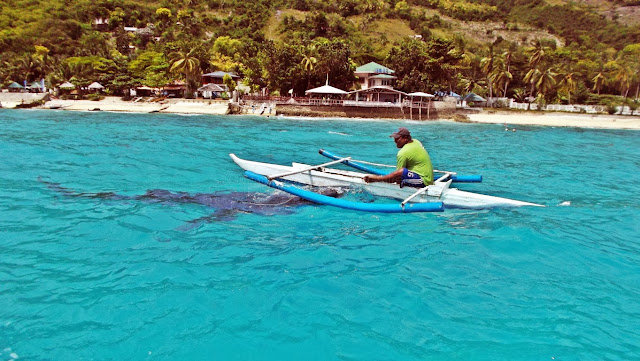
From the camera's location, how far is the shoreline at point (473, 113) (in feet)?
171

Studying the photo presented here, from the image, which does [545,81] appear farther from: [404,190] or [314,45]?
[404,190]

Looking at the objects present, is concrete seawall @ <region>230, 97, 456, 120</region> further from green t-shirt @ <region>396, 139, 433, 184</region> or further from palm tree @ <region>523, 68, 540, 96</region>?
green t-shirt @ <region>396, 139, 433, 184</region>

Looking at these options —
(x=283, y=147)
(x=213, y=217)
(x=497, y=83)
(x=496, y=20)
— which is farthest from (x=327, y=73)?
(x=496, y=20)

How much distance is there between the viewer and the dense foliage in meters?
61.0

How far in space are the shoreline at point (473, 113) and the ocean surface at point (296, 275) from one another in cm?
4129

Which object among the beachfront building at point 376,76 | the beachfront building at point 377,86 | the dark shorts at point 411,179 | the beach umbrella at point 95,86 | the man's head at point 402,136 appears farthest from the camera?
the beach umbrella at point 95,86

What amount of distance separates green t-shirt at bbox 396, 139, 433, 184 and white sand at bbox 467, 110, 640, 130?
45.8 m

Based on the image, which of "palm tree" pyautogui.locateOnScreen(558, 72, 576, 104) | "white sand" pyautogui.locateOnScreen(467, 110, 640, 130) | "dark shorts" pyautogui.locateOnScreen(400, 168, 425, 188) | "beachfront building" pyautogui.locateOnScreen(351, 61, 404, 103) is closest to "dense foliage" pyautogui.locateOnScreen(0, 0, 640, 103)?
"palm tree" pyautogui.locateOnScreen(558, 72, 576, 104)

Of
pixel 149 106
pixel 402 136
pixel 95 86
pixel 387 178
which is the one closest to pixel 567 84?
pixel 149 106

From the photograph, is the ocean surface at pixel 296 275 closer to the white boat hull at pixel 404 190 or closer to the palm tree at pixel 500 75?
the white boat hull at pixel 404 190

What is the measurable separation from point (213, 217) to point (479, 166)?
14499 mm

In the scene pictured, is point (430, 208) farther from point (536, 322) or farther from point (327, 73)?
point (327, 73)

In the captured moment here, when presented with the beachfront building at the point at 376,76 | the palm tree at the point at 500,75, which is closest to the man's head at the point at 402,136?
the beachfront building at the point at 376,76

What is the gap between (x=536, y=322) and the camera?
6.04 metres
